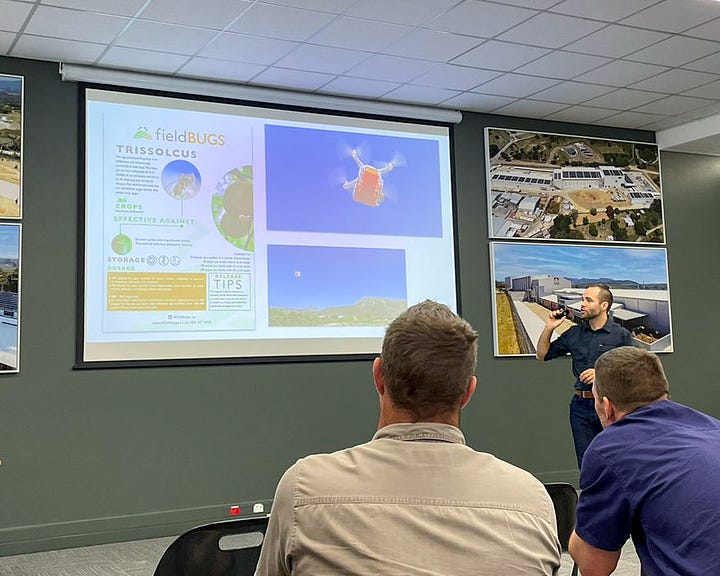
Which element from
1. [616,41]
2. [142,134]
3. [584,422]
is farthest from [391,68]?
[584,422]

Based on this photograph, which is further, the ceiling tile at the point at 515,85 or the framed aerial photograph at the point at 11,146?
the ceiling tile at the point at 515,85

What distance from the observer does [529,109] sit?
6.13 metres

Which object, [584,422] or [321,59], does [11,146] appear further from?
[584,422]

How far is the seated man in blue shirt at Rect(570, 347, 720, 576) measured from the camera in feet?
5.23

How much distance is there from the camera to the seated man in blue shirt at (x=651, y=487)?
5.23 feet

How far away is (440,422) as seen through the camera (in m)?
1.37

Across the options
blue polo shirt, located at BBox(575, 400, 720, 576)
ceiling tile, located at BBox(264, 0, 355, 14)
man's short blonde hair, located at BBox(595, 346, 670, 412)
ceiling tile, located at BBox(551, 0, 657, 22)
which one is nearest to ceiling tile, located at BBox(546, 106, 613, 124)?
ceiling tile, located at BBox(551, 0, 657, 22)

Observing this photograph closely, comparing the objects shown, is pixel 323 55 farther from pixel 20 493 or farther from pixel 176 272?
pixel 20 493

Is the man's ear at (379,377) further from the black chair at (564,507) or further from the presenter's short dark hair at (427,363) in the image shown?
the black chair at (564,507)

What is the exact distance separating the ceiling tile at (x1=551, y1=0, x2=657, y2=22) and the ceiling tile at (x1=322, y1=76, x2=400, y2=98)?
1.41 m

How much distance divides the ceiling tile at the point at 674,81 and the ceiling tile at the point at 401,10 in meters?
1.97

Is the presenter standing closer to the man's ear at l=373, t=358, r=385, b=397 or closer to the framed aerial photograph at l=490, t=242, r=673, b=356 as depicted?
the framed aerial photograph at l=490, t=242, r=673, b=356

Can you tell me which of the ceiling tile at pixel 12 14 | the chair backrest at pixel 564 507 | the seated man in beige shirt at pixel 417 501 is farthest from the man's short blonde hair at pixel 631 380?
the ceiling tile at pixel 12 14

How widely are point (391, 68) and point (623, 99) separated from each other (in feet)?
6.33
